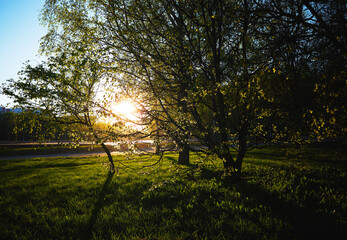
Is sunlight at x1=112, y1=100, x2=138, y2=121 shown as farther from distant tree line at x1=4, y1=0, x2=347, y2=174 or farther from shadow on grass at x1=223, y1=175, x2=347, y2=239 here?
shadow on grass at x1=223, y1=175, x2=347, y2=239

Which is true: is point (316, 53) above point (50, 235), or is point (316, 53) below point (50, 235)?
above

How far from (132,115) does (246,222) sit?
3591 millimetres

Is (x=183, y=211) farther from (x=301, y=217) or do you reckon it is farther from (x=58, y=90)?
(x=58, y=90)

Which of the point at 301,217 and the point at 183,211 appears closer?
the point at 301,217

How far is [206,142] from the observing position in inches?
180

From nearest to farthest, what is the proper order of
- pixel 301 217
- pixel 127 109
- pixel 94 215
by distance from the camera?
1. pixel 301 217
2. pixel 94 215
3. pixel 127 109

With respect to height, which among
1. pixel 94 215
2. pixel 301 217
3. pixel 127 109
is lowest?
pixel 94 215

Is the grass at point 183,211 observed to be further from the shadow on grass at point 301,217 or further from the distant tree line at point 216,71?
the distant tree line at point 216,71

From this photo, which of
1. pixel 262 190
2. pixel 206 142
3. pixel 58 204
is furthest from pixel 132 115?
pixel 262 190

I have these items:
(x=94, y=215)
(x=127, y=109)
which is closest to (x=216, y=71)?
(x=127, y=109)

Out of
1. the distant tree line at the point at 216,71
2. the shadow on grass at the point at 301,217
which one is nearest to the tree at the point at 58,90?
the distant tree line at the point at 216,71

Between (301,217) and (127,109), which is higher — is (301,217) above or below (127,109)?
below

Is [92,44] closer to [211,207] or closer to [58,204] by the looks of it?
[58,204]

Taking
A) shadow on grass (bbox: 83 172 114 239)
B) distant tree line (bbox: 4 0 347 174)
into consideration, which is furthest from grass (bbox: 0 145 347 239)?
distant tree line (bbox: 4 0 347 174)
